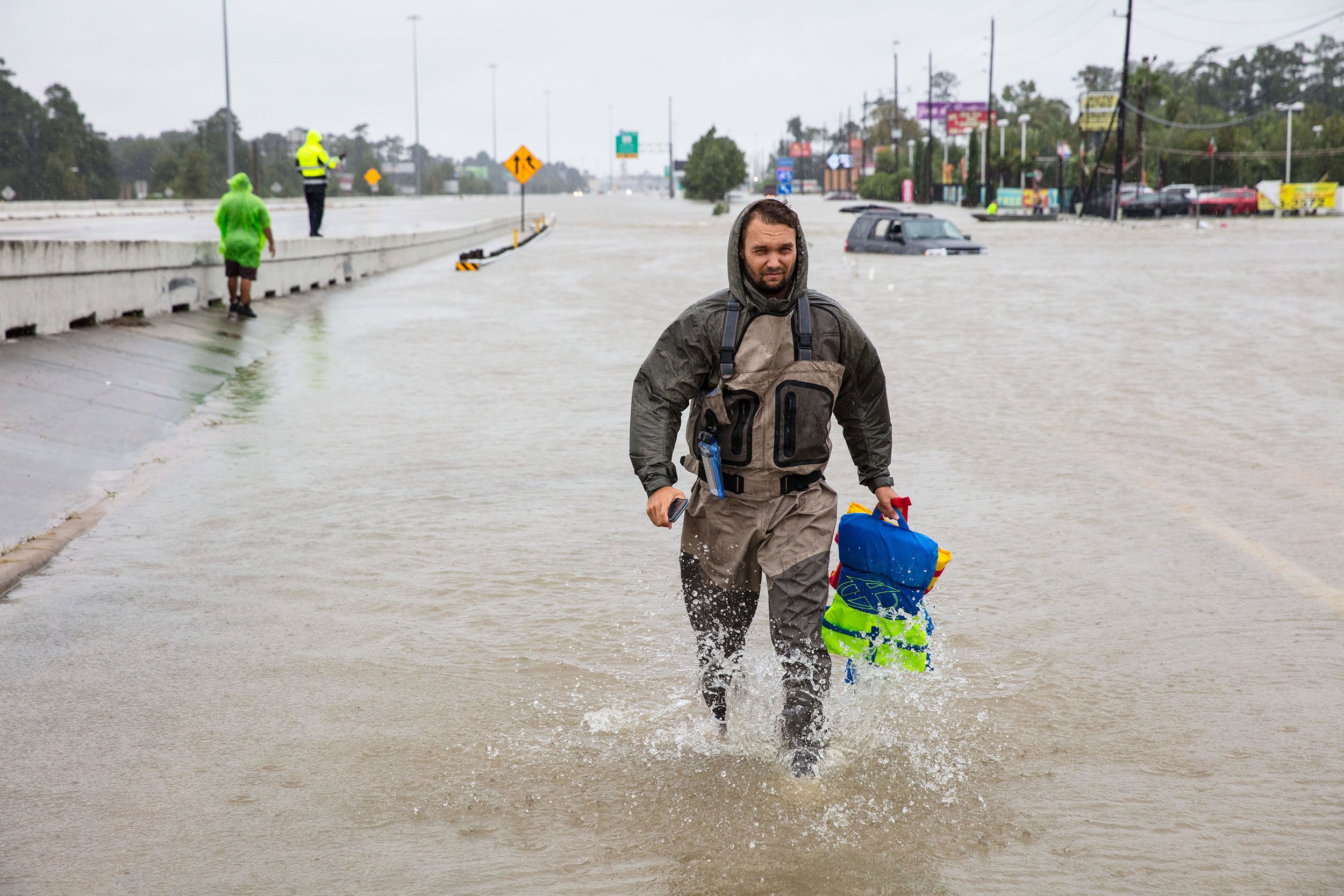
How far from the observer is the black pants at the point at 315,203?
23.3 metres

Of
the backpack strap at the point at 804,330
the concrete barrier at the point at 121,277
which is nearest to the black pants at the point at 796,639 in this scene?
the backpack strap at the point at 804,330

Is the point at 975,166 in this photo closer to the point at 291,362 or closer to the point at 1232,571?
the point at 291,362

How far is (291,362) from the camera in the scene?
1352 cm

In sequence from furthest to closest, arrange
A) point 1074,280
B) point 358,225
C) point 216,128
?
point 216,128 < point 358,225 < point 1074,280

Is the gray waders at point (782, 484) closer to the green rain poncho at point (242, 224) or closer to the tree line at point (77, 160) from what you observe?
the green rain poncho at point (242, 224)

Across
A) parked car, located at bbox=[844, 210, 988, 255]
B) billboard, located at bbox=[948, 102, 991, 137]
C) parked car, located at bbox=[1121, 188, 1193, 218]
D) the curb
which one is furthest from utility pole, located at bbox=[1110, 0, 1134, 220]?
the curb

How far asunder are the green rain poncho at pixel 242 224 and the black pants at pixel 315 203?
6.91 metres

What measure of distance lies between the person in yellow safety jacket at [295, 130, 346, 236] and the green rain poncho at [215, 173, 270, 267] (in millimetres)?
4960

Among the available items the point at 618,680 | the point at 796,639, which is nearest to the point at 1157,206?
the point at 618,680

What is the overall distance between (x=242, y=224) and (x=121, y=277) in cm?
267

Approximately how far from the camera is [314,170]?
882 inches

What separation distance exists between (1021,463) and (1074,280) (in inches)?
659

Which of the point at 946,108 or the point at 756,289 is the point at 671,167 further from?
the point at 756,289

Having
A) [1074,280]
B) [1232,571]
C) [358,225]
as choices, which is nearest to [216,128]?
[358,225]
